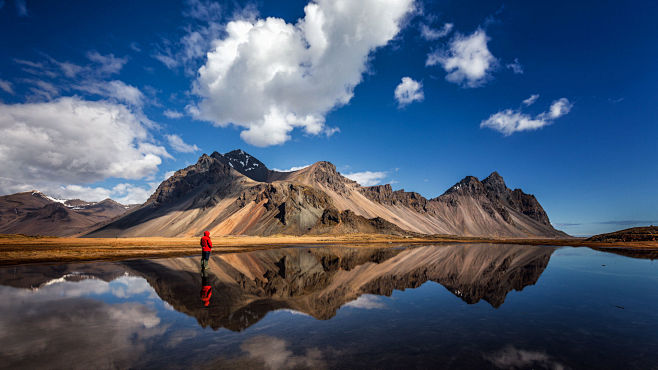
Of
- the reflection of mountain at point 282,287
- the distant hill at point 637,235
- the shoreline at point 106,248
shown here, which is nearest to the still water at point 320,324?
the reflection of mountain at point 282,287

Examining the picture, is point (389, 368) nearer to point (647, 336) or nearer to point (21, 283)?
point (647, 336)

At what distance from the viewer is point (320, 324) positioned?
1062 centimetres

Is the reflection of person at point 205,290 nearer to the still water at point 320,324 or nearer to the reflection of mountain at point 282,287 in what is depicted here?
the still water at point 320,324

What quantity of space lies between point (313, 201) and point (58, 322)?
187 m

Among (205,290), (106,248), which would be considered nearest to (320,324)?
(205,290)

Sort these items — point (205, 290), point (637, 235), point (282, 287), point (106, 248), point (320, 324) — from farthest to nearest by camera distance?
1. point (637, 235)
2. point (106, 248)
3. point (282, 287)
4. point (205, 290)
5. point (320, 324)

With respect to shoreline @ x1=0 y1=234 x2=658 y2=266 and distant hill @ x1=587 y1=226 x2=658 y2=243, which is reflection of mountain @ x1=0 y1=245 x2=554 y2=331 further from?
distant hill @ x1=587 y1=226 x2=658 y2=243

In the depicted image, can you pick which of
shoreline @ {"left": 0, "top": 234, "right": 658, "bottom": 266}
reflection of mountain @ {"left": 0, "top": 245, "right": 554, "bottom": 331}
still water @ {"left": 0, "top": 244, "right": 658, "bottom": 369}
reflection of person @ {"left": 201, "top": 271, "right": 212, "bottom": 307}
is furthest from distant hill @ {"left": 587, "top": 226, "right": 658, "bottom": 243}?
reflection of person @ {"left": 201, "top": 271, "right": 212, "bottom": 307}

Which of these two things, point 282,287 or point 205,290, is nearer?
point 205,290

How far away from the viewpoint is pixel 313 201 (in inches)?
7741

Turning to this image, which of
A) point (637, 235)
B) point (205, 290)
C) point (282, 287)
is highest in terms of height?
point (637, 235)

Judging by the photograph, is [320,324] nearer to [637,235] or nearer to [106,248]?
[106,248]

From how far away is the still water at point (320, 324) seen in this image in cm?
743

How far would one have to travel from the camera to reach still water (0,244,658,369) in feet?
24.4
